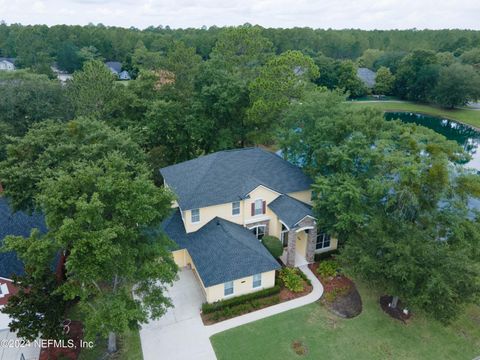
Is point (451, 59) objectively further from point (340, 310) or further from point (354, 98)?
point (340, 310)

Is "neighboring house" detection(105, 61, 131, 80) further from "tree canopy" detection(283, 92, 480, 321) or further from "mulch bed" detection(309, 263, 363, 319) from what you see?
"mulch bed" detection(309, 263, 363, 319)

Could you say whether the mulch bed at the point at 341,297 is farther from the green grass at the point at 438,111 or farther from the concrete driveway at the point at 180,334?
the green grass at the point at 438,111

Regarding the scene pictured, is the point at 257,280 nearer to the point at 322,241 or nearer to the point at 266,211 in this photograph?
the point at 266,211

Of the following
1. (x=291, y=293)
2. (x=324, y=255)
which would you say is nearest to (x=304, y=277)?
(x=291, y=293)

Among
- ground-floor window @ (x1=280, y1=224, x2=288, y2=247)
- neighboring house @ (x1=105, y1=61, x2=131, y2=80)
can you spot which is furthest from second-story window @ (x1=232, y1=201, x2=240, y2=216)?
neighboring house @ (x1=105, y1=61, x2=131, y2=80)

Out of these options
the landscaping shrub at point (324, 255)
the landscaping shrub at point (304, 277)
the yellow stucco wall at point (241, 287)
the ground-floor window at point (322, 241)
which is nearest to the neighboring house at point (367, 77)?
the ground-floor window at point (322, 241)
